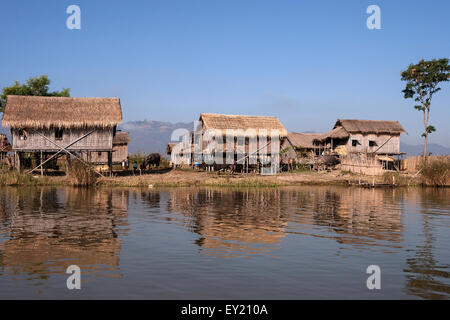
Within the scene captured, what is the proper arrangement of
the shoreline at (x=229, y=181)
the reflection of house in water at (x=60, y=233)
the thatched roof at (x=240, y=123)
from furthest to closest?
the thatched roof at (x=240, y=123) → the shoreline at (x=229, y=181) → the reflection of house in water at (x=60, y=233)

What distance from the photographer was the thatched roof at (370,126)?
44281 mm

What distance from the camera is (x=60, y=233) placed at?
37.7ft

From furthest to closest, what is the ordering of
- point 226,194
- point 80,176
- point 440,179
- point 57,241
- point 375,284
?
1. point 440,179
2. point 80,176
3. point 226,194
4. point 57,241
5. point 375,284

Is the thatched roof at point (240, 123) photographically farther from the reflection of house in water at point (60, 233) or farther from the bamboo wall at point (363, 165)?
the reflection of house in water at point (60, 233)

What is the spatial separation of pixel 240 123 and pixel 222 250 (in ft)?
90.7

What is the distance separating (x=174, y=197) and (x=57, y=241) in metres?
11.2

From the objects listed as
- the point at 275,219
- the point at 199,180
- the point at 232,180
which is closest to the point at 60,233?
the point at 275,219

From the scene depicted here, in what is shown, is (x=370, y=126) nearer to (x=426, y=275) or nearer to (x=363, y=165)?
(x=363, y=165)

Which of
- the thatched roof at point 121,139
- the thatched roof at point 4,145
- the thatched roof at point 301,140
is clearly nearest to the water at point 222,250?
the thatched roof at point 4,145

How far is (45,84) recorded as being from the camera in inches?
1789

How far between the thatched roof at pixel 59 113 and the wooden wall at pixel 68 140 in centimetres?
62
